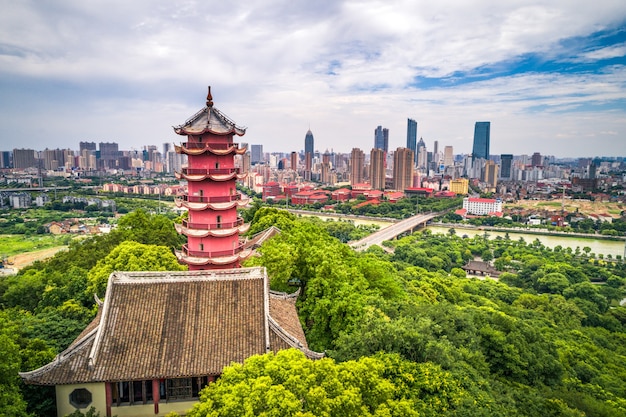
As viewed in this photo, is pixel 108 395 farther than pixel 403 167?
No

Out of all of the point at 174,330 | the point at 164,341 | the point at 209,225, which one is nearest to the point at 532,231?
the point at 209,225

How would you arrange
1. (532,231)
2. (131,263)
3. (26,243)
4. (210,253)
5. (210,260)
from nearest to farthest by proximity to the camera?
(210,260) → (210,253) → (131,263) → (26,243) → (532,231)

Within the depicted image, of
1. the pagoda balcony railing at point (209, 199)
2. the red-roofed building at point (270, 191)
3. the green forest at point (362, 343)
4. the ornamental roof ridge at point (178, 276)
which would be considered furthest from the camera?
the red-roofed building at point (270, 191)

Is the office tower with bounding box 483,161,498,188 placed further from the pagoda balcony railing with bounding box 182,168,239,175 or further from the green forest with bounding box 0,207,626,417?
the pagoda balcony railing with bounding box 182,168,239,175

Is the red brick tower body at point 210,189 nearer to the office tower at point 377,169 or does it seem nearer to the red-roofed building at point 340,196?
the red-roofed building at point 340,196

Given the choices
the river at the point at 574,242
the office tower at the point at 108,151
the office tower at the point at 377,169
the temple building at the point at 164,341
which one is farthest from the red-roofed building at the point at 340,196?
the office tower at the point at 108,151

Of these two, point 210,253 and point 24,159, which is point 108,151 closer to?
point 24,159
